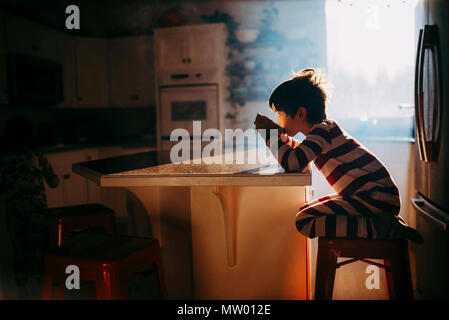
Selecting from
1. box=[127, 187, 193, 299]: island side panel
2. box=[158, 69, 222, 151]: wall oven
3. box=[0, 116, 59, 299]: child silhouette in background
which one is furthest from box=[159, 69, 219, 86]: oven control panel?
box=[127, 187, 193, 299]: island side panel

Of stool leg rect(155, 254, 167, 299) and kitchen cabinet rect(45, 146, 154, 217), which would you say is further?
kitchen cabinet rect(45, 146, 154, 217)

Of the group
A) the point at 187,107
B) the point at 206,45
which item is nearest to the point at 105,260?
the point at 187,107

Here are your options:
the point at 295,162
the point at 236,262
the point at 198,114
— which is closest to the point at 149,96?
the point at 198,114

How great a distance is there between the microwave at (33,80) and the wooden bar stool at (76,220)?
5.70 ft

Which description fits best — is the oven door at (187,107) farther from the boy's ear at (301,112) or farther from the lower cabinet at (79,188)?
the boy's ear at (301,112)

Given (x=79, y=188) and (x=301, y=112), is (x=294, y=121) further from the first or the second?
(x=79, y=188)

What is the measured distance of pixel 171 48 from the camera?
3994 mm

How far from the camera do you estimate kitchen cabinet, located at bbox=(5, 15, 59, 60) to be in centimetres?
319

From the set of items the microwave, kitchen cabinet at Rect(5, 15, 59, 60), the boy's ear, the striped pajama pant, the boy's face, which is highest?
kitchen cabinet at Rect(5, 15, 59, 60)

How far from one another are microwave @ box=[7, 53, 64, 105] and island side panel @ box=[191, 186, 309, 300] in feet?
7.35

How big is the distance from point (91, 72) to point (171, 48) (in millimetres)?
916

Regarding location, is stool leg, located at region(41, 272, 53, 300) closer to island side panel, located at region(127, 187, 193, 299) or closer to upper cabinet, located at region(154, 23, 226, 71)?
island side panel, located at region(127, 187, 193, 299)

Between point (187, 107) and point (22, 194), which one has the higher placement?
point (187, 107)

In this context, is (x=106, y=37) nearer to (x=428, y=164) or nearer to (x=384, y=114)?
(x=384, y=114)
